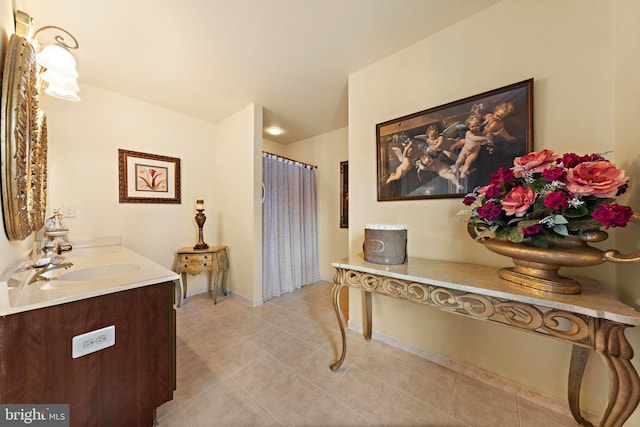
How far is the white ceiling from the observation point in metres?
1.34

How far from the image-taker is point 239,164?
270 centimetres

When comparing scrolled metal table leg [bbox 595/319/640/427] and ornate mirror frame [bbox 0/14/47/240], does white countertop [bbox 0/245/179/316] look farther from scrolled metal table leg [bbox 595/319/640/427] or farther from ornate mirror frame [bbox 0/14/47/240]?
scrolled metal table leg [bbox 595/319/640/427]

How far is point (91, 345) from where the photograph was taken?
0.88 metres

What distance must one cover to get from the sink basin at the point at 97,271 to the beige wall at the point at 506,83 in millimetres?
1827

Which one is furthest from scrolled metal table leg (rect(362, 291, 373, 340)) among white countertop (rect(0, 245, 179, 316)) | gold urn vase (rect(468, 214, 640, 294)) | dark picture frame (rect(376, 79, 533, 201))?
white countertop (rect(0, 245, 179, 316))

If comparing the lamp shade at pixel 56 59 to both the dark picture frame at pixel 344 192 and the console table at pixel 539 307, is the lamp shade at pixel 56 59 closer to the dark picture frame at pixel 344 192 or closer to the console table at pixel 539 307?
the console table at pixel 539 307

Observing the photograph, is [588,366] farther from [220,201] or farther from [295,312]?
[220,201]

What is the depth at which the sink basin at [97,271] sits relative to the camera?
1232mm

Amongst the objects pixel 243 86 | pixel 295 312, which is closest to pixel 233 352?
pixel 295 312

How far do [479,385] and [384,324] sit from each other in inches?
27.0

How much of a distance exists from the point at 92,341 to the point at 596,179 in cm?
213

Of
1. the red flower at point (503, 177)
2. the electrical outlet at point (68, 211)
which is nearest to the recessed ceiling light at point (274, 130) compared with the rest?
the electrical outlet at point (68, 211)

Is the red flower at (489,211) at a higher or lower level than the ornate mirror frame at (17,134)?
lower

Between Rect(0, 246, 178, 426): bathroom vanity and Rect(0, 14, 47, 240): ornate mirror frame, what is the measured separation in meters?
0.33
